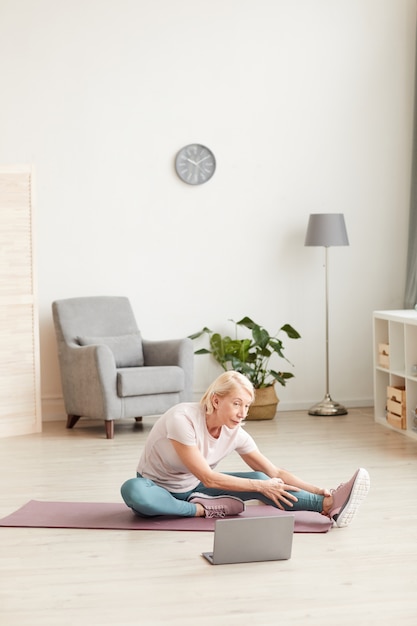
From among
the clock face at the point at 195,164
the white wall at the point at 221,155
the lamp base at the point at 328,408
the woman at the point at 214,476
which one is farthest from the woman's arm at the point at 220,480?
the clock face at the point at 195,164

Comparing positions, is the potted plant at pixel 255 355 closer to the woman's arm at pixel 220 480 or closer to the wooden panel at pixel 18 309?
the wooden panel at pixel 18 309

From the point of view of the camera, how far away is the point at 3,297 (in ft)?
21.0

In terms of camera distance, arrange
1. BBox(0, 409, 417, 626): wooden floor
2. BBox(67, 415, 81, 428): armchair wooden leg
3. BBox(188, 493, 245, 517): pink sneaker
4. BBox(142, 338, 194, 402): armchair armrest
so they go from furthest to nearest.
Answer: BBox(67, 415, 81, 428): armchair wooden leg < BBox(142, 338, 194, 402): armchair armrest < BBox(188, 493, 245, 517): pink sneaker < BBox(0, 409, 417, 626): wooden floor

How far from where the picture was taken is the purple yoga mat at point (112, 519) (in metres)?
3.98

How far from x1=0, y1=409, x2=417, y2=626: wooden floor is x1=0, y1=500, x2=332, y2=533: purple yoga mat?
69mm

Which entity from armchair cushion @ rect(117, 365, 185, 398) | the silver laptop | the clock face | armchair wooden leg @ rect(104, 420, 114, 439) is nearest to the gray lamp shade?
the clock face

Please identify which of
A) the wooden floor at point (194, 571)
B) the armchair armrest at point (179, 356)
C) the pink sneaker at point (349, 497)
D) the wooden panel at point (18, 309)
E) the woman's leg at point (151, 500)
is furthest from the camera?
the armchair armrest at point (179, 356)

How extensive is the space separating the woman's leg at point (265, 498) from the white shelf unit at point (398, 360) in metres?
2.17

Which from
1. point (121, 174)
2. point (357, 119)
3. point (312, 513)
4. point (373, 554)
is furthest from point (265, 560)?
point (357, 119)

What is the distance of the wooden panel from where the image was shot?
21.0 ft

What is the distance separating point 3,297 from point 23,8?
6.59 feet

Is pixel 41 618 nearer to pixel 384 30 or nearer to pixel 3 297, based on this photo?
pixel 3 297

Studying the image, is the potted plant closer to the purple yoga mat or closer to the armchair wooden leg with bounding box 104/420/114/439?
the armchair wooden leg with bounding box 104/420/114/439

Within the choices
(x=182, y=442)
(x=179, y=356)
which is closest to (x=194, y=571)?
(x=182, y=442)
